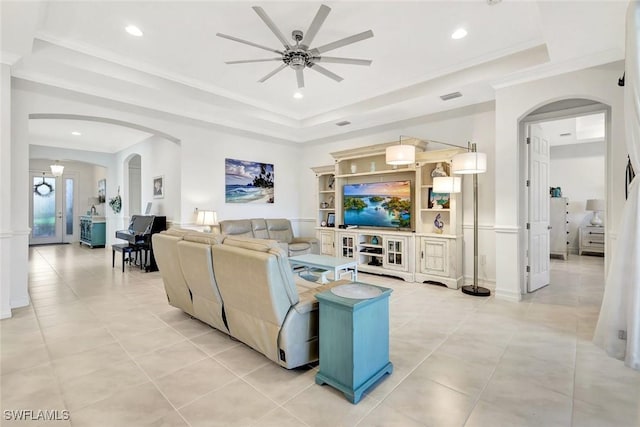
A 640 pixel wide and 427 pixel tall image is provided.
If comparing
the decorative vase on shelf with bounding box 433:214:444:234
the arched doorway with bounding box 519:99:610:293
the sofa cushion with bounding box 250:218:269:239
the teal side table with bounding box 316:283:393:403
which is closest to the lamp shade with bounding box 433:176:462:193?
the decorative vase on shelf with bounding box 433:214:444:234

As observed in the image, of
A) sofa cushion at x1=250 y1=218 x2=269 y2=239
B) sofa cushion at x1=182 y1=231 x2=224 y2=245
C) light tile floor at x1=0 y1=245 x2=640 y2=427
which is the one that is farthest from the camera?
sofa cushion at x1=250 y1=218 x2=269 y2=239

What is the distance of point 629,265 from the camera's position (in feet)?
6.89

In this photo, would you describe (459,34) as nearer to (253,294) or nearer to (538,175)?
(538,175)

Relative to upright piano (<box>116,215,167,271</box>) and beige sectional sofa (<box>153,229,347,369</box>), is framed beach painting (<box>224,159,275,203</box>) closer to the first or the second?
upright piano (<box>116,215,167,271</box>)

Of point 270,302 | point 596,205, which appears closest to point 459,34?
point 270,302

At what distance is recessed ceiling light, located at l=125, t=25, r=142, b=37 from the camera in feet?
10.1

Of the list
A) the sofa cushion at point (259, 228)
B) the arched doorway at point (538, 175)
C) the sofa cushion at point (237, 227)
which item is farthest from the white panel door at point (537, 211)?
the sofa cushion at point (237, 227)

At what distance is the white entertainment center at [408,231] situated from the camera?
14.9ft

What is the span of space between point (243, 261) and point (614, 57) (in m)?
4.18

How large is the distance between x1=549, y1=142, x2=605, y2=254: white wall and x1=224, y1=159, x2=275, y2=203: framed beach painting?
24.5 feet

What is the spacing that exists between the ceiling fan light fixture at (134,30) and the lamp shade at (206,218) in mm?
2793

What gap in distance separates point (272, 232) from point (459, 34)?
4512 mm

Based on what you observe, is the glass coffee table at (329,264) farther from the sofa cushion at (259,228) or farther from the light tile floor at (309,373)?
the sofa cushion at (259,228)

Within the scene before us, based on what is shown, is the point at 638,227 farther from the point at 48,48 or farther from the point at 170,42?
the point at 48,48
